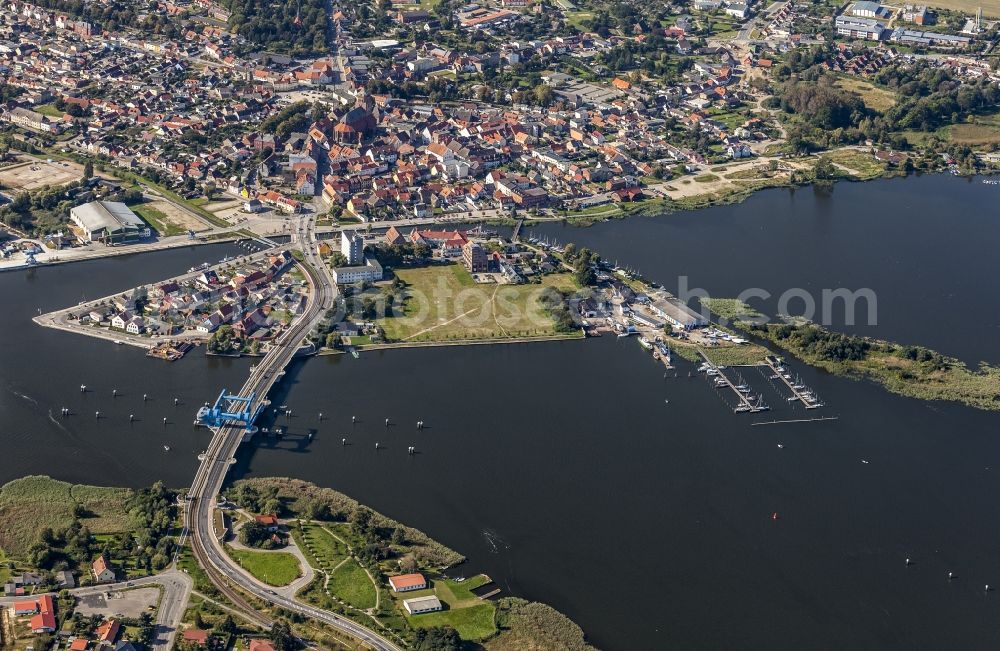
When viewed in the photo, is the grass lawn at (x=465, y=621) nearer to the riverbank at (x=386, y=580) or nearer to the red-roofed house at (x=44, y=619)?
the riverbank at (x=386, y=580)

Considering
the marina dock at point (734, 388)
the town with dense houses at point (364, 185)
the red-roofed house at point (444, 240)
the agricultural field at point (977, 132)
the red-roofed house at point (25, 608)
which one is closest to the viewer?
the red-roofed house at point (25, 608)

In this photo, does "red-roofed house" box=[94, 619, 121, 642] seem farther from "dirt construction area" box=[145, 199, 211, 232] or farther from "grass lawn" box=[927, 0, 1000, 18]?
"grass lawn" box=[927, 0, 1000, 18]

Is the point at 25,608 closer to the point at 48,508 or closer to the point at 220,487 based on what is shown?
the point at 48,508

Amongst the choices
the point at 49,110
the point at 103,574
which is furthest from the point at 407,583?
the point at 49,110

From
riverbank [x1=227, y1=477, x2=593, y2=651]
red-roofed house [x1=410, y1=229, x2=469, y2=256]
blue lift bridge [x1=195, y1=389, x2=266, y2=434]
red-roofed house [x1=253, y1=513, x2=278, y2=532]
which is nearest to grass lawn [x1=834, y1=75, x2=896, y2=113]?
red-roofed house [x1=410, y1=229, x2=469, y2=256]

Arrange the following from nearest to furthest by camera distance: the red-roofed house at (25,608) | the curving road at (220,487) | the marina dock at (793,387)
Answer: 1. the red-roofed house at (25,608)
2. the curving road at (220,487)
3. the marina dock at (793,387)

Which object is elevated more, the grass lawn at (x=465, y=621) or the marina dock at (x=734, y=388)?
the marina dock at (x=734, y=388)

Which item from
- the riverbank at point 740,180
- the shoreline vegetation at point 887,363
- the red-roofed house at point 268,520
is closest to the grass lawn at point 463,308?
the shoreline vegetation at point 887,363
